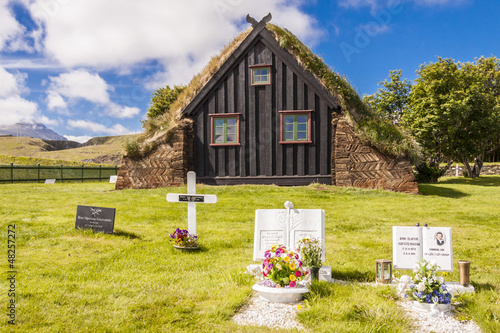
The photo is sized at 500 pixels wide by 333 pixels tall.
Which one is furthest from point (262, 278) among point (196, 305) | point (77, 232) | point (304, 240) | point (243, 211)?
point (243, 211)

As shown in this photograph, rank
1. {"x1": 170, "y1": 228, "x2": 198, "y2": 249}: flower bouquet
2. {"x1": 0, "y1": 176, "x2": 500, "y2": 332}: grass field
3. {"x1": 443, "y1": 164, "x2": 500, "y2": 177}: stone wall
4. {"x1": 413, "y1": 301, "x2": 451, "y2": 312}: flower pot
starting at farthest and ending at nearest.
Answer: {"x1": 443, "y1": 164, "x2": 500, "y2": 177}: stone wall → {"x1": 170, "y1": 228, "x2": 198, "y2": 249}: flower bouquet → {"x1": 413, "y1": 301, "x2": 451, "y2": 312}: flower pot → {"x1": 0, "y1": 176, "x2": 500, "y2": 332}: grass field

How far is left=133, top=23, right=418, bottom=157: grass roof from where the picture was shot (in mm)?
18172

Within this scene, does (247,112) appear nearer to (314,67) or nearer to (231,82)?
(231,82)

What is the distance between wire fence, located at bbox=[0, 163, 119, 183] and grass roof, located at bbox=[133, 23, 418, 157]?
19.7 meters

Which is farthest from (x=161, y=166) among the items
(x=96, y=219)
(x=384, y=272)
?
(x=384, y=272)

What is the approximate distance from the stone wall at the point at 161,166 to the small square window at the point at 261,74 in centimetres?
446

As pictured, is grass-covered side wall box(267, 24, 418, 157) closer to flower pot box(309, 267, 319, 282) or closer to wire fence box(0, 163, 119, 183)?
flower pot box(309, 267, 319, 282)

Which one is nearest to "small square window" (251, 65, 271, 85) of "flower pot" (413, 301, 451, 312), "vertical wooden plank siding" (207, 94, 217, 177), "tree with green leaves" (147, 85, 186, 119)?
"vertical wooden plank siding" (207, 94, 217, 177)

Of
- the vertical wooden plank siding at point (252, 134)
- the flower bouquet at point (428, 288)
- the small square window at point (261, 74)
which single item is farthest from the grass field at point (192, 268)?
the small square window at point (261, 74)

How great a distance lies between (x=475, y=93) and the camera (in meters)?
30.0

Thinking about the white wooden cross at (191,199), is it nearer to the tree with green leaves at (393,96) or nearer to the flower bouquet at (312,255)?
the flower bouquet at (312,255)

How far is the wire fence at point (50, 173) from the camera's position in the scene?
33.9 m

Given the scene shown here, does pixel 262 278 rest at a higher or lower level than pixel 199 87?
lower

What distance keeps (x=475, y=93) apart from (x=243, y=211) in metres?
25.1
